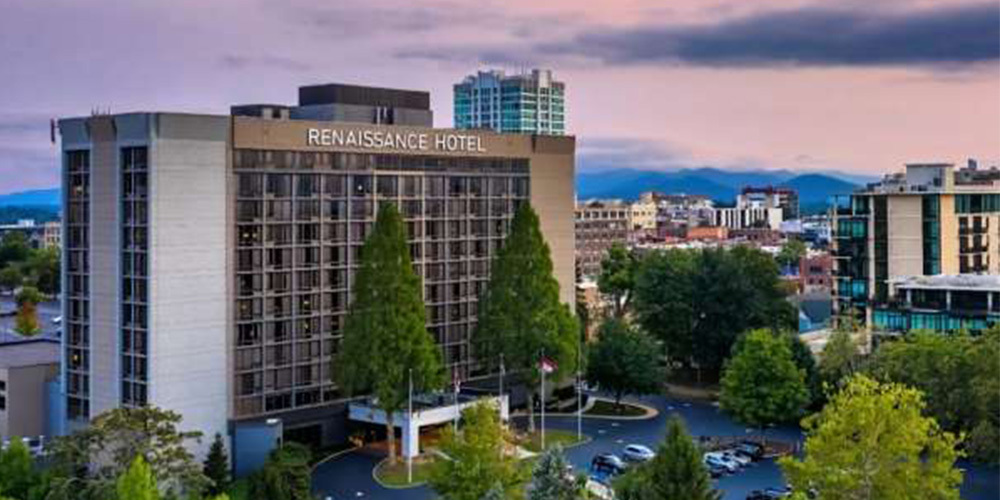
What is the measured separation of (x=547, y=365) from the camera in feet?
186

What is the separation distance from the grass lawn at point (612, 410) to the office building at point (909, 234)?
18195 millimetres

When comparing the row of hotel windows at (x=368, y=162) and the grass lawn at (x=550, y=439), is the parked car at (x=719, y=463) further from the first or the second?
the row of hotel windows at (x=368, y=162)

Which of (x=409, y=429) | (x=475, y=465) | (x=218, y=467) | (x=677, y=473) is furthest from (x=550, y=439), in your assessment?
(x=677, y=473)

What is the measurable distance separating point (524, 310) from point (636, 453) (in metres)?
9.48

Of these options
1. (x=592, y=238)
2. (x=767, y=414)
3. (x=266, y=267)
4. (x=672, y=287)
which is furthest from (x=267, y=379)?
(x=592, y=238)

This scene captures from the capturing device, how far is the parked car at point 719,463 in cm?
5225

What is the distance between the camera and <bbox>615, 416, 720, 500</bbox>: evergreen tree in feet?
114

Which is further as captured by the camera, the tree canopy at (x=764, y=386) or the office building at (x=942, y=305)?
the office building at (x=942, y=305)

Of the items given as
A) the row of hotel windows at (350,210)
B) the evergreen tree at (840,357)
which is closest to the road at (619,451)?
the evergreen tree at (840,357)

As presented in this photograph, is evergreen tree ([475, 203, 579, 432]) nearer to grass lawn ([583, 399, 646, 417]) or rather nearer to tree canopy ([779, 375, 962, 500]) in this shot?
grass lawn ([583, 399, 646, 417])

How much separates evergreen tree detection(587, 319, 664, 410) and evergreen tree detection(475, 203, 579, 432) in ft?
18.8

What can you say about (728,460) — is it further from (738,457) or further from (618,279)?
(618,279)

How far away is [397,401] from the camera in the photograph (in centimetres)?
5247

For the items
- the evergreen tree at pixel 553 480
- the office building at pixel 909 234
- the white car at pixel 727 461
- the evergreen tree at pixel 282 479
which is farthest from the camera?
the office building at pixel 909 234
